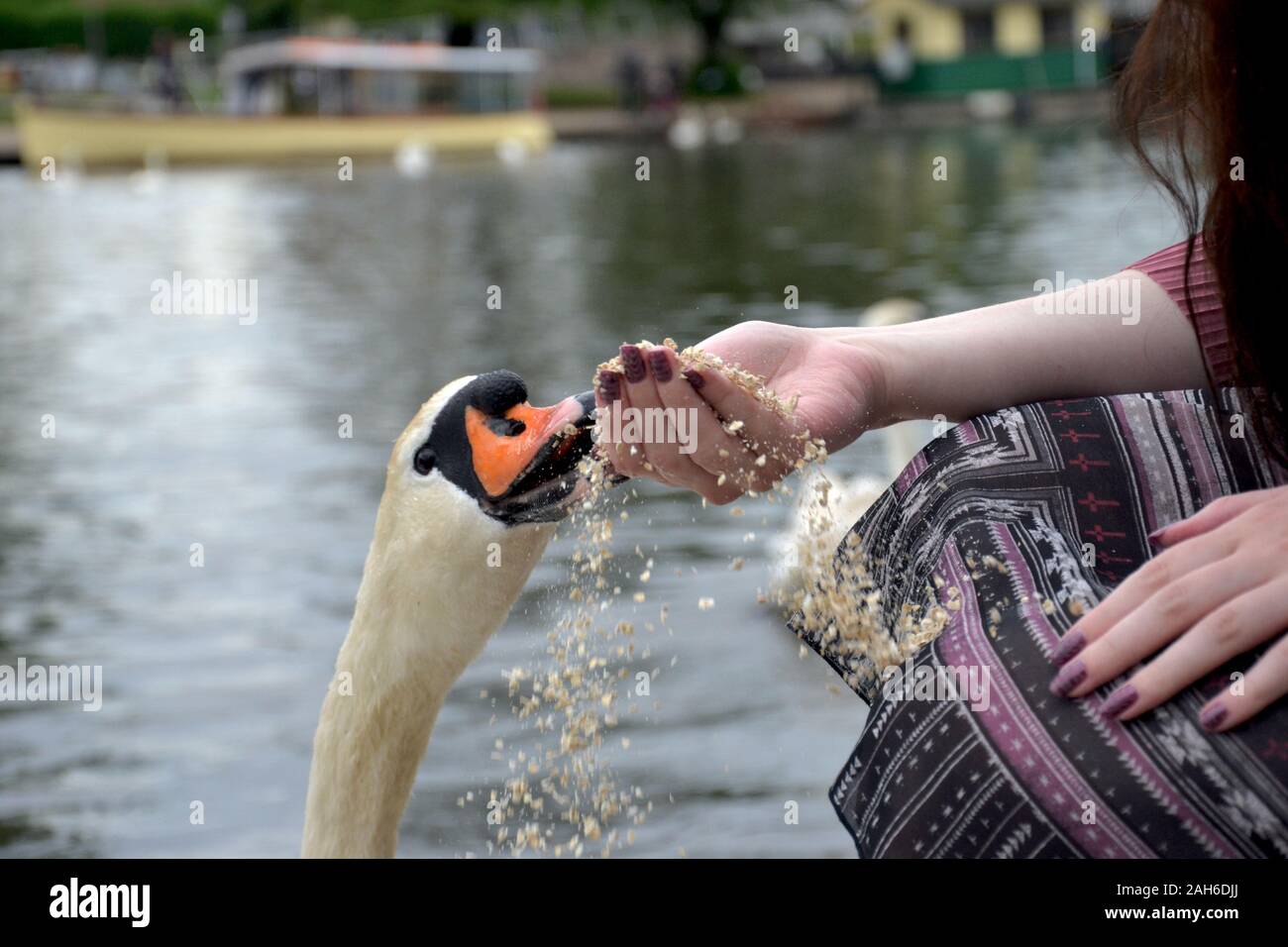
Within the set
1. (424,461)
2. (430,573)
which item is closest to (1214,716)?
(424,461)

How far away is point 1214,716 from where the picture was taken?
1.25 meters

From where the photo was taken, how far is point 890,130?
5672 centimetres

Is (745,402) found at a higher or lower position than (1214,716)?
higher

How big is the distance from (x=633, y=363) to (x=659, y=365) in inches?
1.0

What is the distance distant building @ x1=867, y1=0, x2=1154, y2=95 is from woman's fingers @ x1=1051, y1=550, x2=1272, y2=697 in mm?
64122

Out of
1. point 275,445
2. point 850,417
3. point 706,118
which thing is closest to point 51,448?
point 275,445

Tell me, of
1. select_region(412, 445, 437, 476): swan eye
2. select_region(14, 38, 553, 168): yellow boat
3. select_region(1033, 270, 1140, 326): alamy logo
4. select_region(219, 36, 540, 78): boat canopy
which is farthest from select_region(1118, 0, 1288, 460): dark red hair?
select_region(219, 36, 540, 78): boat canopy

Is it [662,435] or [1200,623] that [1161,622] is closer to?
[1200,623]

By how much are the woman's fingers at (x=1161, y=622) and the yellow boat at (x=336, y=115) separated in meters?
47.5

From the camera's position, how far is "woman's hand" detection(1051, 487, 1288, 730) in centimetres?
126

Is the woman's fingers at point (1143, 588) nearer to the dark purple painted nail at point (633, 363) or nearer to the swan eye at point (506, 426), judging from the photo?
the dark purple painted nail at point (633, 363)

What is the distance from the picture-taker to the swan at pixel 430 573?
2494 millimetres

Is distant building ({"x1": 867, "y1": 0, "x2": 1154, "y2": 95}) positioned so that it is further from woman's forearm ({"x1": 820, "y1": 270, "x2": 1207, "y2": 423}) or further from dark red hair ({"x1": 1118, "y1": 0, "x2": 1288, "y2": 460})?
dark red hair ({"x1": 1118, "y1": 0, "x2": 1288, "y2": 460})
